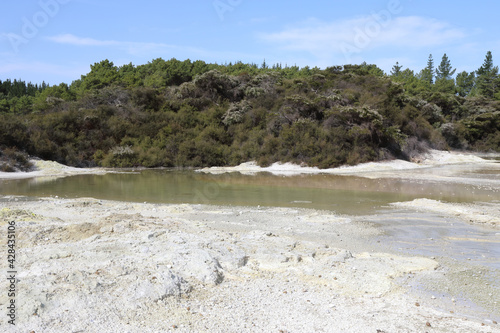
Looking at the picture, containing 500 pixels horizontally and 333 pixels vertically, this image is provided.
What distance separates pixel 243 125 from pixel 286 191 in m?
18.8

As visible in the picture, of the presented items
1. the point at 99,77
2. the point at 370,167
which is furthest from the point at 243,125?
the point at 99,77

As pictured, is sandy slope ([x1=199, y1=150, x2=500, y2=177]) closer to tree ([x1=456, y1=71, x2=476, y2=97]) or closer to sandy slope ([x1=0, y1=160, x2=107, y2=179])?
sandy slope ([x1=0, y1=160, x2=107, y2=179])

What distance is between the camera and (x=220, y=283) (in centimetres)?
556

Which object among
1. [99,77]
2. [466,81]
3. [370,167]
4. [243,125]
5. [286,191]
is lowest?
[286,191]

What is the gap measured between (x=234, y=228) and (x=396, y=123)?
1048 inches

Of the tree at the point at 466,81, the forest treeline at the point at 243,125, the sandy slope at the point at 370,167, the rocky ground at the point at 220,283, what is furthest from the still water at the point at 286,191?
the tree at the point at 466,81

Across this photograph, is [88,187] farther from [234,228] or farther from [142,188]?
[234,228]

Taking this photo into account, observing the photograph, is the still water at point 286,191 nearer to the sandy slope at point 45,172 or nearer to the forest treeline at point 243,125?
the sandy slope at point 45,172

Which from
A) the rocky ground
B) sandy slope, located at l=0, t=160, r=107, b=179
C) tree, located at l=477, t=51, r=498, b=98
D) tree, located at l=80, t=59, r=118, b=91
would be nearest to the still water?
A: sandy slope, located at l=0, t=160, r=107, b=179

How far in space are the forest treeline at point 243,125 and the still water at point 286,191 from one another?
802 cm

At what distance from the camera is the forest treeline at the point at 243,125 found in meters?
28.7

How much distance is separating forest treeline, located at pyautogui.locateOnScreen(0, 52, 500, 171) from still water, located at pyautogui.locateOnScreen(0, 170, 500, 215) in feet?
26.3

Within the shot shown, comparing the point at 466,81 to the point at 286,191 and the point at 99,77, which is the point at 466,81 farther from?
the point at 286,191

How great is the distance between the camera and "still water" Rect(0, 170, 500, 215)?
13.7m
